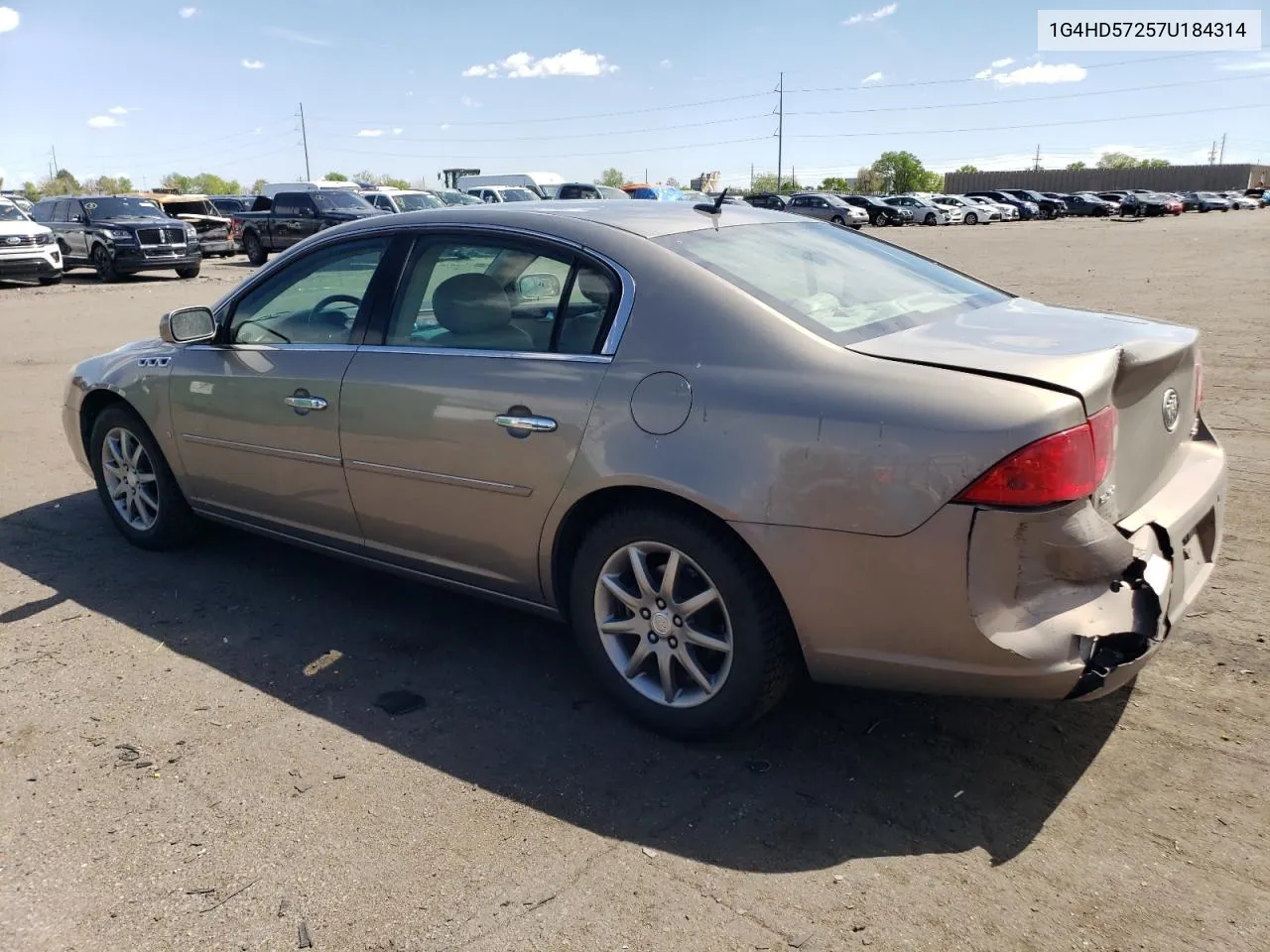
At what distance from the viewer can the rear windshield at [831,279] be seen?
313 centimetres

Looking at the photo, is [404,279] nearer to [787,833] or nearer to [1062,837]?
[787,833]

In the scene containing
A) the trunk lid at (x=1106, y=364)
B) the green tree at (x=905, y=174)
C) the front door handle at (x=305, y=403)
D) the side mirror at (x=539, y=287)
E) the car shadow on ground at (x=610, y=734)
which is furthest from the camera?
the green tree at (x=905, y=174)

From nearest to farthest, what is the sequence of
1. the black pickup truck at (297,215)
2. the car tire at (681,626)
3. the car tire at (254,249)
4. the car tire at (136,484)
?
the car tire at (681,626) → the car tire at (136,484) → the black pickup truck at (297,215) → the car tire at (254,249)

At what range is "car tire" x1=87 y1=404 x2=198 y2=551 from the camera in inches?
192

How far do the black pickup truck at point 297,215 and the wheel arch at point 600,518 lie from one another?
75.5ft

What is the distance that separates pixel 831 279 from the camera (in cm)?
348

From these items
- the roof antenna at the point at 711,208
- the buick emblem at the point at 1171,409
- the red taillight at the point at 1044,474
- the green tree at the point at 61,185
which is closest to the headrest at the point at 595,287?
the roof antenna at the point at 711,208

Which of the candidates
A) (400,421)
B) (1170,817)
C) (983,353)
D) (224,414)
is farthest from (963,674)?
(224,414)

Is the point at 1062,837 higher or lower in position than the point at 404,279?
lower

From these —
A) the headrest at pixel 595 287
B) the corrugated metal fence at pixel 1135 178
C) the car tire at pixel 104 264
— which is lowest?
the car tire at pixel 104 264

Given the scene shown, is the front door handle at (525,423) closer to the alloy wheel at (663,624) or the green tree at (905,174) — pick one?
the alloy wheel at (663,624)

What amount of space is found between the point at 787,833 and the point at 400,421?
6.45ft

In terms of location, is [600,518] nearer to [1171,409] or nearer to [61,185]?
[1171,409]

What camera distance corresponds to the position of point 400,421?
3662mm
